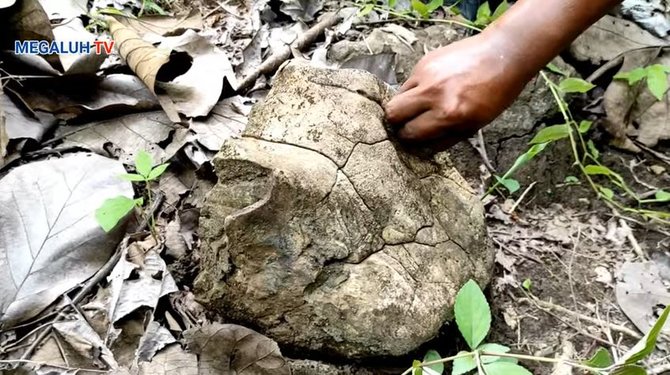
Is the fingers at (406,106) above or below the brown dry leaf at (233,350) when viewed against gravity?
above

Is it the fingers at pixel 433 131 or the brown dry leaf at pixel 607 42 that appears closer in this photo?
the fingers at pixel 433 131

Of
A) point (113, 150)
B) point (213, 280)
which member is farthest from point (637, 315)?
point (113, 150)

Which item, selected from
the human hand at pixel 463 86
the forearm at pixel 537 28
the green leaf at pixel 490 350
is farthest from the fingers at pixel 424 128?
the green leaf at pixel 490 350

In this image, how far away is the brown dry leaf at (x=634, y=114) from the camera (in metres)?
2.13

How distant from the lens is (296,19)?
2.50 metres

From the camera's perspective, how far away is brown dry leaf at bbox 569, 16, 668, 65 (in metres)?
2.27

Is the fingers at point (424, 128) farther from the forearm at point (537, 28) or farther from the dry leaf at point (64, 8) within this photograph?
the dry leaf at point (64, 8)

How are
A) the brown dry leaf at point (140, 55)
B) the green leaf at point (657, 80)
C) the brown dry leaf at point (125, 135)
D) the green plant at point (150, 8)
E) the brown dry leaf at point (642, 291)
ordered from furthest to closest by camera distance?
the green plant at point (150, 8), the green leaf at point (657, 80), the brown dry leaf at point (140, 55), the brown dry leaf at point (125, 135), the brown dry leaf at point (642, 291)

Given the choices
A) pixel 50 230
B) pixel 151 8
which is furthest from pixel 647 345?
pixel 151 8

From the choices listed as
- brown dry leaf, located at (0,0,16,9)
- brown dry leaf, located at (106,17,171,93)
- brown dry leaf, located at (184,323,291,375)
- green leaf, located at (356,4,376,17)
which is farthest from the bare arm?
brown dry leaf, located at (0,0,16,9)

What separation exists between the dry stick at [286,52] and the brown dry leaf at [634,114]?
39.4 inches

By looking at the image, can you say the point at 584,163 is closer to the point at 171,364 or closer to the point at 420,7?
the point at 420,7

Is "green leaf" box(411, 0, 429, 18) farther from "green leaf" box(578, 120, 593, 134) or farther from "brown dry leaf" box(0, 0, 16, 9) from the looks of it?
"brown dry leaf" box(0, 0, 16, 9)

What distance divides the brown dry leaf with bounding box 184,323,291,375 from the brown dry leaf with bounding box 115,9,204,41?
1.29m
